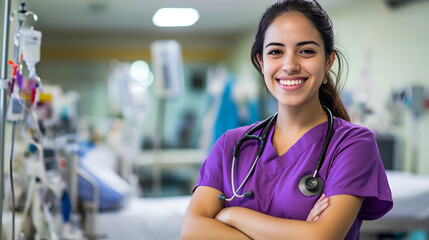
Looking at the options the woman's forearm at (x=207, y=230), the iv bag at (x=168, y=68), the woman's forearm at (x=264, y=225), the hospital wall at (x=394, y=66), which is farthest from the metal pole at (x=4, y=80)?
the iv bag at (x=168, y=68)

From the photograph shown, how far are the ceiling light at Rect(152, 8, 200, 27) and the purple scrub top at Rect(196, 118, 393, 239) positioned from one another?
477 centimetres

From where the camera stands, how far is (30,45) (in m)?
1.49

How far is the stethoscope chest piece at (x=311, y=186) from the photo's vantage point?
3.64ft

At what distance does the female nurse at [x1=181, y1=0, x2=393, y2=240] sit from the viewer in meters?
1.08

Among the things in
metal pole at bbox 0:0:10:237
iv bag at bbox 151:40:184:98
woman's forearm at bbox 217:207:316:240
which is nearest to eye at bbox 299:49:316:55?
woman's forearm at bbox 217:207:316:240

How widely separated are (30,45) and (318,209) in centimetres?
103

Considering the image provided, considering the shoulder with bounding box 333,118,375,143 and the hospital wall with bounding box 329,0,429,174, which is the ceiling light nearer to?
the hospital wall with bounding box 329,0,429,174

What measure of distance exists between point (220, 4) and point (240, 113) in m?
2.29

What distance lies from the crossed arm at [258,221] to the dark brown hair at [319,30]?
0.32m

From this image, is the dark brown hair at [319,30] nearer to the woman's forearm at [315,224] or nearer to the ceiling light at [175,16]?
the woman's forearm at [315,224]

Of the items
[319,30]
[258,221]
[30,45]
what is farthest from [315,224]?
[30,45]

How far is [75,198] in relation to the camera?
2.78 m

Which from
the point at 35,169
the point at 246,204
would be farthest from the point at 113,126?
the point at 246,204

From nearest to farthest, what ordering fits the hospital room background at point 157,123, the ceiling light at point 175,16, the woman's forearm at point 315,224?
the woman's forearm at point 315,224, the hospital room background at point 157,123, the ceiling light at point 175,16
